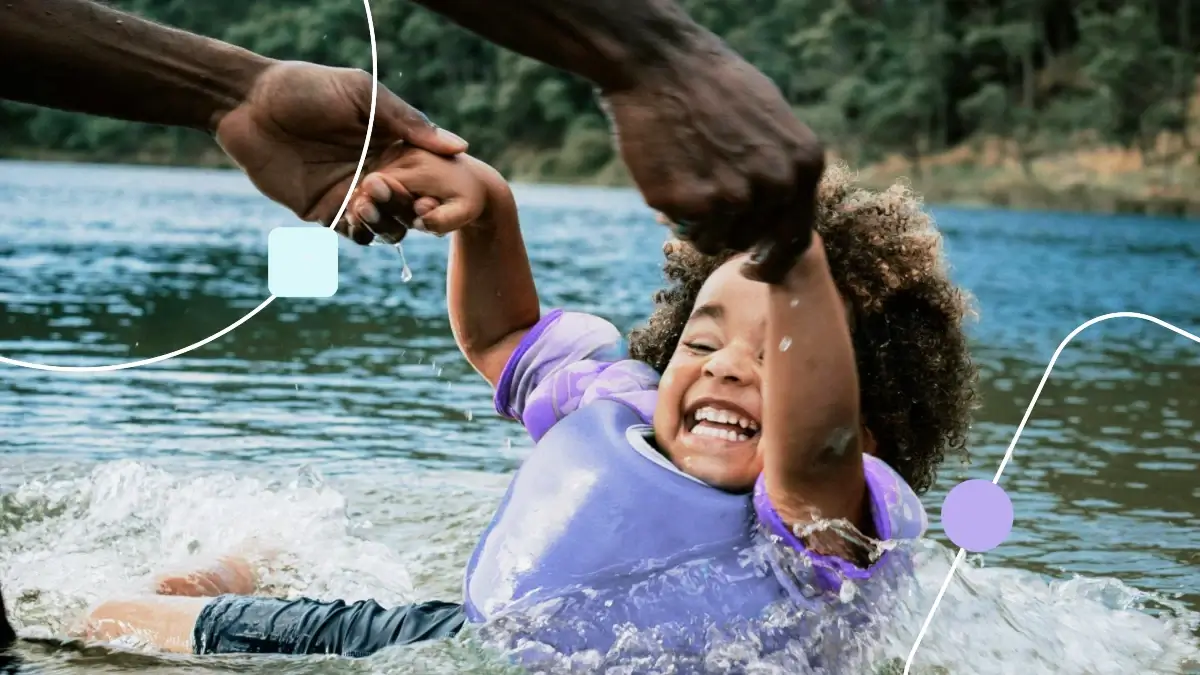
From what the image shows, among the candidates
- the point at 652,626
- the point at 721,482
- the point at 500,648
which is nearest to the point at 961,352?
the point at 721,482

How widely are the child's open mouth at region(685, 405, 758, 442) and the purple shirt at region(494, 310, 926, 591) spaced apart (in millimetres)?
93

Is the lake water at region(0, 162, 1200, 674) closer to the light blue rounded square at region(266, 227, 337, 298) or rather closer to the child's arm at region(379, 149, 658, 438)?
the child's arm at region(379, 149, 658, 438)

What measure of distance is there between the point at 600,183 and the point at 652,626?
51.1 metres

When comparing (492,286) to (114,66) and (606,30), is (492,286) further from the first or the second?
(606,30)

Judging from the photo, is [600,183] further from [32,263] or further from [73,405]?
[73,405]

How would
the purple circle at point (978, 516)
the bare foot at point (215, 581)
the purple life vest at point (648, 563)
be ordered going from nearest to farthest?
1. the purple life vest at point (648, 563)
2. the purple circle at point (978, 516)
3. the bare foot at point (215, 581)

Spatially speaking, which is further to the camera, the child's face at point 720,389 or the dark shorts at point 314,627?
the dark shorts at point 314,627

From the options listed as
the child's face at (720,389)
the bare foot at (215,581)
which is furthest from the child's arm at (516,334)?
the bare foot at (215,581)

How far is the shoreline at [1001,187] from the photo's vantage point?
1609 inches

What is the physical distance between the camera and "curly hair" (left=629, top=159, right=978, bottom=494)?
3.14 meters

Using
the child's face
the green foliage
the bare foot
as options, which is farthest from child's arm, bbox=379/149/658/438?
the green foliage

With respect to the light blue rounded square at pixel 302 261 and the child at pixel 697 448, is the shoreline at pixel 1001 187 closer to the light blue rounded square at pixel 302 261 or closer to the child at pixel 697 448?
the child at pixel 697 448

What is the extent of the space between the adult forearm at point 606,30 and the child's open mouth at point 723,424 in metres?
1.05

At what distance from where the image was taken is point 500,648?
289 cm
